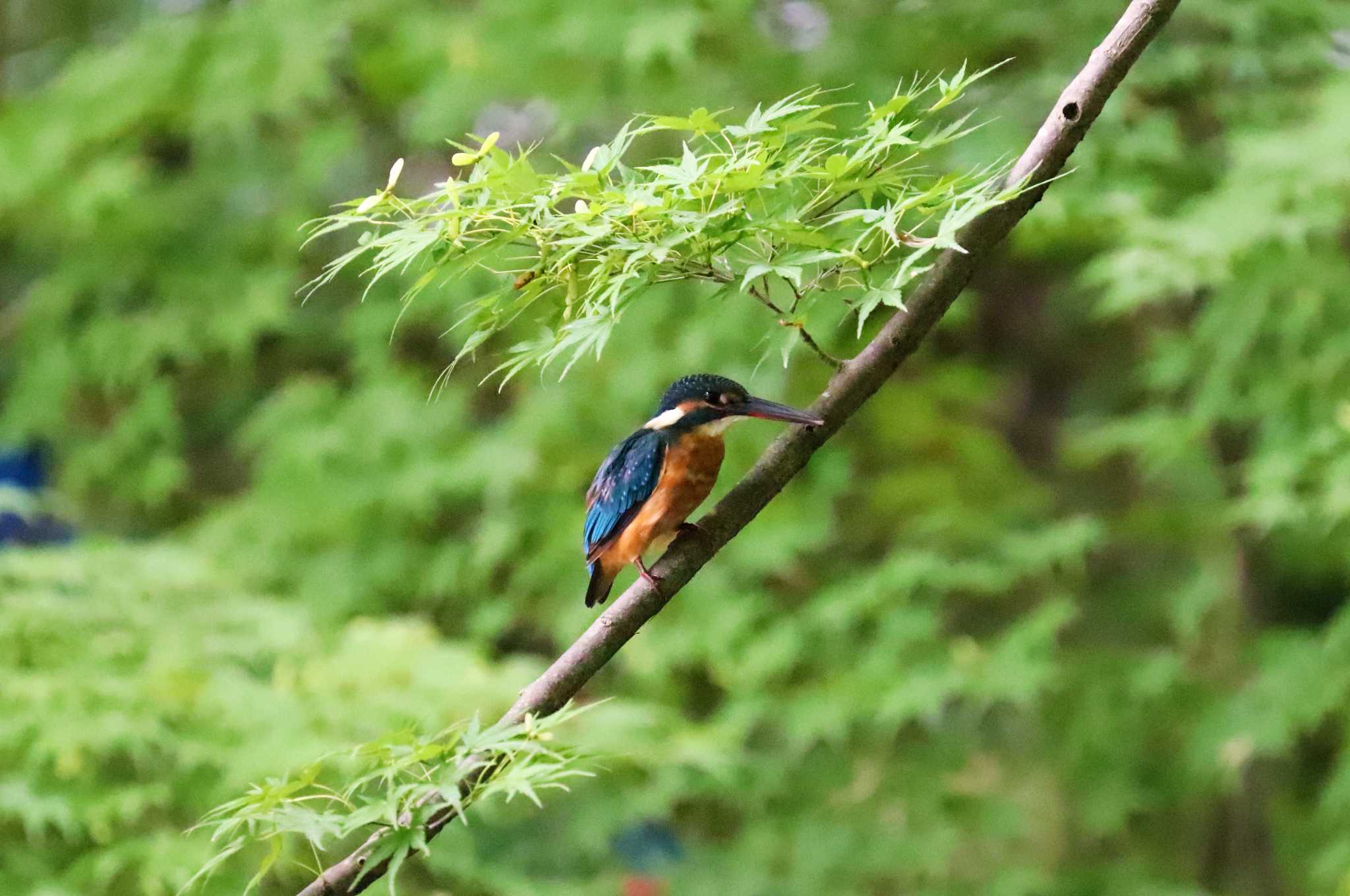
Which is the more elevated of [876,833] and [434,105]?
[434,105]

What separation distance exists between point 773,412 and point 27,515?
3.01 m

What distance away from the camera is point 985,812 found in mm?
3197

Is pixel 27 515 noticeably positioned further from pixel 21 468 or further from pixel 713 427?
pixel 713 427

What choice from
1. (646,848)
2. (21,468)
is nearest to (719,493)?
(646,848)

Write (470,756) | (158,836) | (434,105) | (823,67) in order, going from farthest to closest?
1. (434,105)
2. (823,67)
3. (158,836)
4. (470,756)

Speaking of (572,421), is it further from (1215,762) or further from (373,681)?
(1215,762)

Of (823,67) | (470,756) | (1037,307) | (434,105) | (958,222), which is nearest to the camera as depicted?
(958,222)

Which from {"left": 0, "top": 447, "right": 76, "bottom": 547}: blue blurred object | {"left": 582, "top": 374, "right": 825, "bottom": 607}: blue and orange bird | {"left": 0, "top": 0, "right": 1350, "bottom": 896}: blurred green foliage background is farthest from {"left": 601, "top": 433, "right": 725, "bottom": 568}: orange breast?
{"left": 0, "top": 447, "right": 76, "bottom": 547}: blue blurred object

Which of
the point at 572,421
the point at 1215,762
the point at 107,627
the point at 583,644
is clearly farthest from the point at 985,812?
the point at 583,644

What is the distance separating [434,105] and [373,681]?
1.42 meters

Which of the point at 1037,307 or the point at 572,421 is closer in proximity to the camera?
the point at 572,421

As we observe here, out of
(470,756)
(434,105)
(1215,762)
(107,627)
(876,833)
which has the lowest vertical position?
(1215,762)

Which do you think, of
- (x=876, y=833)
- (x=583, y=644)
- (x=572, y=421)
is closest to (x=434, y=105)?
(x=572, y=421)

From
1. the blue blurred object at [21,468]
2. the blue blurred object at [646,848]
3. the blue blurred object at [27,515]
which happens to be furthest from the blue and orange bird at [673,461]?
the blue blurred object at [21,468]
